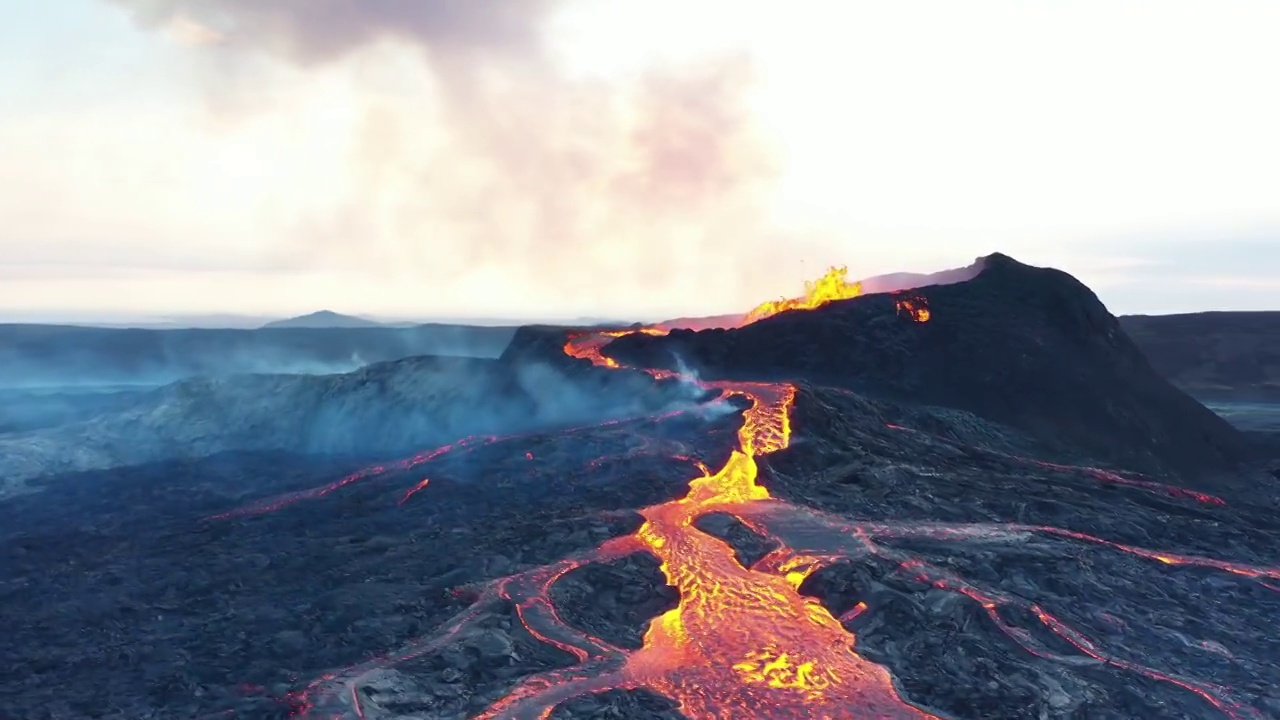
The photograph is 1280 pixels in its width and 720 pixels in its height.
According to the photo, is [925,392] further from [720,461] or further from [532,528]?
[532,528]

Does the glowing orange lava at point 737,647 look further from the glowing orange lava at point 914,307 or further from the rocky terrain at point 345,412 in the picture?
the glowing orange lava at point 914,307

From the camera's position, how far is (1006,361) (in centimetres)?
5278

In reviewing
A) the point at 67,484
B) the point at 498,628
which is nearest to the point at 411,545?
the point at 498,628

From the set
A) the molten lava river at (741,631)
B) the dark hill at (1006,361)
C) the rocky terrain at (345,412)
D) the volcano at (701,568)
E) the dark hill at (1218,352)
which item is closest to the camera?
the molten lava river at (741,631)

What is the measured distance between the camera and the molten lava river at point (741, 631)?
804 inches

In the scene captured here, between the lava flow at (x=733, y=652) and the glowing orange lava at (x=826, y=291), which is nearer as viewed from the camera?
the lava flow at (x=733, y=652)

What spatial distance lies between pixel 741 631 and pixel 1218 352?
109m

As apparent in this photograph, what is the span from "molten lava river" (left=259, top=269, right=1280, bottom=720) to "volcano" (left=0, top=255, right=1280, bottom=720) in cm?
11

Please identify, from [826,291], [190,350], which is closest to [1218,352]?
[826,291]

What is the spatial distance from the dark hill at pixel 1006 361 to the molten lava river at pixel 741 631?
19.4 metres

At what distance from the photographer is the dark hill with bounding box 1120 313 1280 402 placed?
99.2 m

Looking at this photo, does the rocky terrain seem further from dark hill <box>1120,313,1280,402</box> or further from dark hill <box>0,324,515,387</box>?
dark hill <box>1120,313,1280,402</box>

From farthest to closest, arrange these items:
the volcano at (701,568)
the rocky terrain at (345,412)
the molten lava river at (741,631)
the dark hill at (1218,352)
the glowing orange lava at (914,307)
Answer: the dark hill at (1218,352)
the glowing orange lava at (914,307)
the rocky terrain at (345,412)
the volcano at (701,568)
the molten lava river at (741,631)

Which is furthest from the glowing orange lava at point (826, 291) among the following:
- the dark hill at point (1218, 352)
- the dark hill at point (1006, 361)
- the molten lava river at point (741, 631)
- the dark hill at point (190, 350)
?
the dark hill at point (190, 350)
